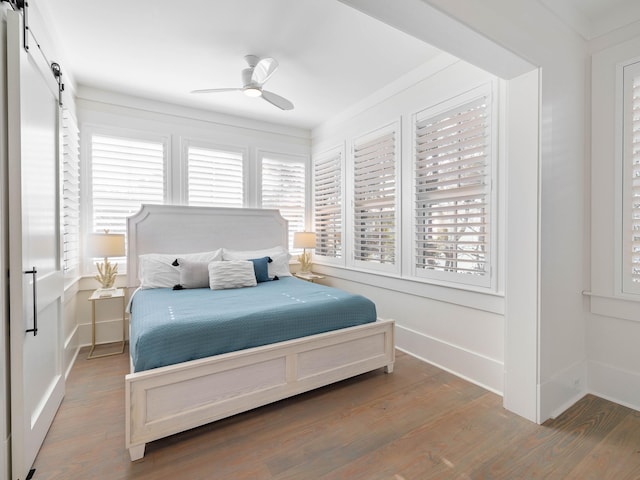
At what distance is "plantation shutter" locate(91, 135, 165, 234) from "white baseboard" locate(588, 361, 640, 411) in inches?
179

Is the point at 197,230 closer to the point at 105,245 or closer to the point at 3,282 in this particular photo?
the point at 105,245

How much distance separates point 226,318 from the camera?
7.02 ft

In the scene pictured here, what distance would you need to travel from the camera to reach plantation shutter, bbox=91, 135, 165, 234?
3.54 meters

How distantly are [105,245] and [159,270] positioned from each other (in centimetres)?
55

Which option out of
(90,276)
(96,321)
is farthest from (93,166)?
(96,321)

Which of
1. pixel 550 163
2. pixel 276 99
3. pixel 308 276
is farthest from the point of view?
pixel 308 276

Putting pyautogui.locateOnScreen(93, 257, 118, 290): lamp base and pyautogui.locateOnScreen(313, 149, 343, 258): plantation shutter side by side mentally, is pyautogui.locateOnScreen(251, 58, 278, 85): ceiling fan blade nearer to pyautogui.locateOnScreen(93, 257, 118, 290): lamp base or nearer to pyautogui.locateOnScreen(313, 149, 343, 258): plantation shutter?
pyautogui.locateOnScreen(313, 149, 343, 258): plantation shutter

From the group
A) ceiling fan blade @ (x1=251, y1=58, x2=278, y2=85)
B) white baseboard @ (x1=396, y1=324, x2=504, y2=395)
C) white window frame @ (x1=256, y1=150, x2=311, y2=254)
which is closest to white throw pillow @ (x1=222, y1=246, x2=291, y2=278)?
white window frame @ (x1=256, y1=150, x2=311, y2=254)

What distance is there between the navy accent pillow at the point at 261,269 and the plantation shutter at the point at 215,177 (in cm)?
109

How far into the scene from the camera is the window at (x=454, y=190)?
2.54 meters

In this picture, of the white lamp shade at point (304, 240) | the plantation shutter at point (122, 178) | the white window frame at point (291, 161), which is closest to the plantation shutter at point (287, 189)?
the white window frame at point (291, 161)

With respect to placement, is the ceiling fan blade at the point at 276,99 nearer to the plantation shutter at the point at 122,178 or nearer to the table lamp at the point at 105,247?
the plantation shutter at the point at 122,178

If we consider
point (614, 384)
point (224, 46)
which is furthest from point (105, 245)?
point (614, 384)

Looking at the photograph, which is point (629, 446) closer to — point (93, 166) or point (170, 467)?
point (170, 467)
